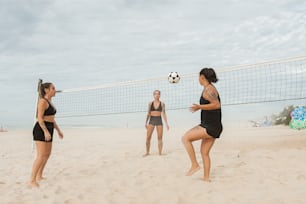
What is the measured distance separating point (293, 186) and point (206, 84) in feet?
5.71

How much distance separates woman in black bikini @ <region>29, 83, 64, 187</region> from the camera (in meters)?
3.96

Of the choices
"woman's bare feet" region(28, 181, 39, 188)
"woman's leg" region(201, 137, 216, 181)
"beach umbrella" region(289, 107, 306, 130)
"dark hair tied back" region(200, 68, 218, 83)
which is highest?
"dark hair tied back" region(200, 68, 218, 83)

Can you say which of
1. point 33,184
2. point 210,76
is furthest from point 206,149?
point 33,184

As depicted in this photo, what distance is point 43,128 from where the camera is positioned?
13.0 feet

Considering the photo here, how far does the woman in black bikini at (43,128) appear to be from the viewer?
3965mm

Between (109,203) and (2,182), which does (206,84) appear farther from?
(2,182)

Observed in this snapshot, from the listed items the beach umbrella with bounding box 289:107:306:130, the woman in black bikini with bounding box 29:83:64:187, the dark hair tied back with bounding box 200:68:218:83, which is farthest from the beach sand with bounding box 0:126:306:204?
the beach umbrella with bounding box 289:107:306:130

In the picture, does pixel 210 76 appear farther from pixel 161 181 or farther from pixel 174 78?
pixel 174 78

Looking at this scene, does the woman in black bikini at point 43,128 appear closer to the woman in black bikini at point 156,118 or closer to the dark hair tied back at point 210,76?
the dark hair tied back at point 210,76

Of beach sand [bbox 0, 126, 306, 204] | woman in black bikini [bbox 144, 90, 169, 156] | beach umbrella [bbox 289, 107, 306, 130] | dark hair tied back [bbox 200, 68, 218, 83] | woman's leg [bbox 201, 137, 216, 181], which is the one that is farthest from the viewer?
beach umbrella [bbox 289, 107, 306, 130]

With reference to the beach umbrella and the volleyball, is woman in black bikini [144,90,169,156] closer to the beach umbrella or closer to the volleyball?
the volleyball

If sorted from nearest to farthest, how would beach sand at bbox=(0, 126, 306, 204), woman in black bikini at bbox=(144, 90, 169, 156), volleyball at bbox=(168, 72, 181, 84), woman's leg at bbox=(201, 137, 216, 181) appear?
1. beach sand at bbox=(0, 126, 306, 204)
2. woman's leg at bbox=(201, 137, 216, 181)
3. woman in black bikini at bbox=(144, 90, 169, 156)
4. volleyball at bbox=(168, 72, 181, 84)

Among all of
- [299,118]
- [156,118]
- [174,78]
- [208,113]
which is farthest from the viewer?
[299,118]

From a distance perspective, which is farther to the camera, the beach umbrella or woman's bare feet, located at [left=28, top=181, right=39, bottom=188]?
the beach umbrella
